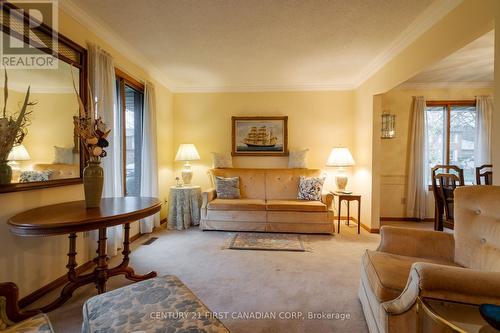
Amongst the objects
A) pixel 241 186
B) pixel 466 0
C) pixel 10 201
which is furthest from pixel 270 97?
pixel 10 201

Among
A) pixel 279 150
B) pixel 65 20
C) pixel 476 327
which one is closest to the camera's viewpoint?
pixel 476 327

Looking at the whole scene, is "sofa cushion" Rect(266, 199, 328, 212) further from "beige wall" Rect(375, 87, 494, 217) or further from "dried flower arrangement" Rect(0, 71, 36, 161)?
"dried flower arrangement" Rect(0, 71, 36, 161)

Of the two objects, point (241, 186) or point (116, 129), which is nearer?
point (116, 129)

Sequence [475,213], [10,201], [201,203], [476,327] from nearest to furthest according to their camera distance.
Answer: [476,327], [475,213], [10,201], [201,203]

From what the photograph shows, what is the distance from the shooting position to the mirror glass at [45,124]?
1.74 meters

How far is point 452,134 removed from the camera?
4.33 meters

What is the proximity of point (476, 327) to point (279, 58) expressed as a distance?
129 inches

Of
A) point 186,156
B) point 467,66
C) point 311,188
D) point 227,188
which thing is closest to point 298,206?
point 311,188

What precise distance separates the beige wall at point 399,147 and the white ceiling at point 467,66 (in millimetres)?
195

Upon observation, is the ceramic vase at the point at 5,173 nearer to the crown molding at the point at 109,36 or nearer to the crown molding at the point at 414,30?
the crown molding at the point at 109,36

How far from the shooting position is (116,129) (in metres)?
2.91

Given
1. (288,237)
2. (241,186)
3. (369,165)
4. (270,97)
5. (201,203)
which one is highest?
(270,97)

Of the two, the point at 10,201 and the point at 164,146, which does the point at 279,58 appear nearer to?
the point at 164,146

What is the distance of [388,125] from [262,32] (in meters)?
3.12
